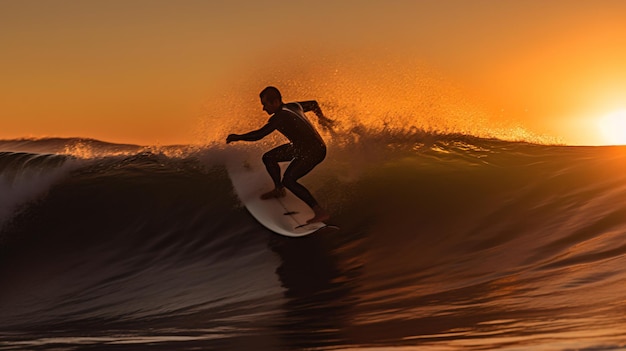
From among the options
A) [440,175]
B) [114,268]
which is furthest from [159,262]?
[440,175]

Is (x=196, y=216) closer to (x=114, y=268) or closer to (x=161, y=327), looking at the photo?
(x=114, y=268)

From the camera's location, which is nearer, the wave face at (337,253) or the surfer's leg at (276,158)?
the wave face at (337,253)

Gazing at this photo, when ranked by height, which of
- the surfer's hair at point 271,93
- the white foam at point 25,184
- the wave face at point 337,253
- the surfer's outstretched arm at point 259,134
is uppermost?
the white foam at point 25,184

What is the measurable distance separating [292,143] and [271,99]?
54cm

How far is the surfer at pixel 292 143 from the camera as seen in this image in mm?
7879

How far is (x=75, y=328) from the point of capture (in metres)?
6.95

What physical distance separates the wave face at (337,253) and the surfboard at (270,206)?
0.15 meters

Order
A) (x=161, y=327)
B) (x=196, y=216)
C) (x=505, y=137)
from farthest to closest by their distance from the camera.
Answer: (x=505, y=137), (x=196, y=216), (x=161, y=327)

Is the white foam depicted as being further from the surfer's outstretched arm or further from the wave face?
the surfer's outstretched arm

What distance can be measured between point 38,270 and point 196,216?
196cm

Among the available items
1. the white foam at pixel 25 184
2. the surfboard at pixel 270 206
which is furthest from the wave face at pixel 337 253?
the surfboard at pixel 270 206

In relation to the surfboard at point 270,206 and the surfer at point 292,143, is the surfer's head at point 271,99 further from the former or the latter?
the surfboard at point 270,206

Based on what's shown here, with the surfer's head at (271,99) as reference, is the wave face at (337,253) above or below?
below

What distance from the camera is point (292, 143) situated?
8.12 meters
